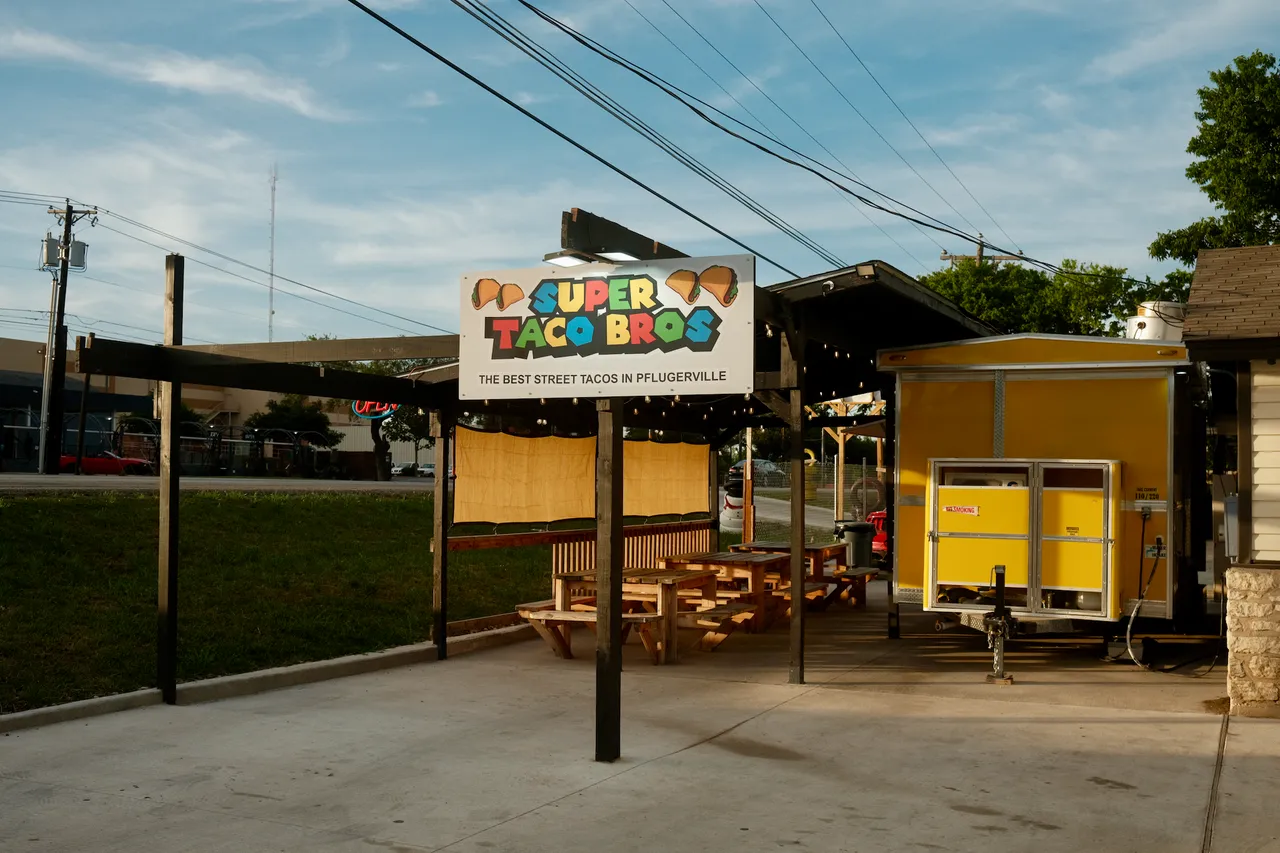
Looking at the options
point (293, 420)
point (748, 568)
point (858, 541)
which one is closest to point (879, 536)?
point (858, 541)

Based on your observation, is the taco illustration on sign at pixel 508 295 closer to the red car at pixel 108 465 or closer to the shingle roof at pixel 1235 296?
the shingle roof at pixel 1235 296

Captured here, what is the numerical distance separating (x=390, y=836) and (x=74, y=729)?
3.33 metres

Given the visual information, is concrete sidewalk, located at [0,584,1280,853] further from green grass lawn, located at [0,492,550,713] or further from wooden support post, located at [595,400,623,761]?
green grass lawn, located at [0,492,550,713]

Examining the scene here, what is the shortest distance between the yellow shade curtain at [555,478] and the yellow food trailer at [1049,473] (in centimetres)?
324

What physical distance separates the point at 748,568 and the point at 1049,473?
3528 millimetres

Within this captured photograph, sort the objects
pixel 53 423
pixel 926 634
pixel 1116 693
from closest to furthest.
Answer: pixel 1116 693, pixel 926 634, pixel 53 423

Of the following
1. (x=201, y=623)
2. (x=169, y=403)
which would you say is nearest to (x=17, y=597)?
(x=201, y=623)

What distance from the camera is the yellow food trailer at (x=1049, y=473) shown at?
10352 millimetres

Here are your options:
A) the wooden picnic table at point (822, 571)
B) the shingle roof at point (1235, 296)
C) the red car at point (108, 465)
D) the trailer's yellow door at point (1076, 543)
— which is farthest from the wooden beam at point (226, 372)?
the red car at point (108, 465)

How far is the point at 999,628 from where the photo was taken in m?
10.2

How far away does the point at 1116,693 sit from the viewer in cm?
964

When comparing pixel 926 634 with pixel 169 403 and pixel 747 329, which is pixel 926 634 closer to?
pixel 747 329

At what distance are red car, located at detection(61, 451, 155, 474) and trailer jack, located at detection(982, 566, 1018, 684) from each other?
34.4m

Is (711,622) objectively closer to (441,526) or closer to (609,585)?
(441,526)
